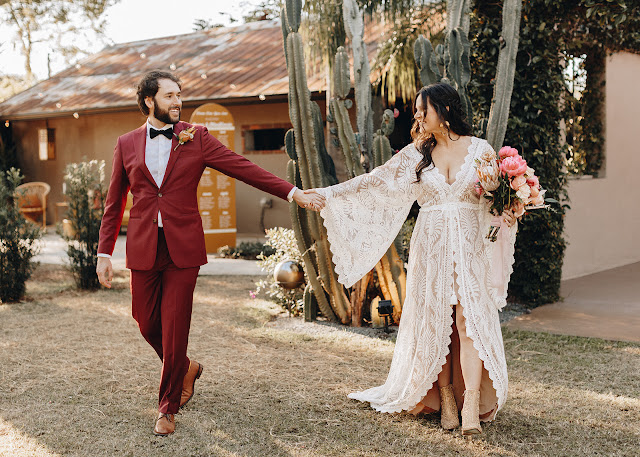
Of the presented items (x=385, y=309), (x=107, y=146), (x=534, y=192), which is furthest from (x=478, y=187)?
(x=107, y=146)

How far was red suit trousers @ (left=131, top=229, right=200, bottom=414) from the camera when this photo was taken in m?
4.08

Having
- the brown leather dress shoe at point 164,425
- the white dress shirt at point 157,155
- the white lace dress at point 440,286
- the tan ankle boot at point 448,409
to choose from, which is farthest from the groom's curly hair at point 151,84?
the tan ankle boot at point 448,409

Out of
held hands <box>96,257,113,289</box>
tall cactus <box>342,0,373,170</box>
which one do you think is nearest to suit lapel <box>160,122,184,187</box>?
held hands <box>96,257,113,289</box>

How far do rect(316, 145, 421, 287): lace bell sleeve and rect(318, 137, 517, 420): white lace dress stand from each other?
0.09 feet

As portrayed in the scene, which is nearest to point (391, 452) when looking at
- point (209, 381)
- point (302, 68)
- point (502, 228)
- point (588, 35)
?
point (502, 228)

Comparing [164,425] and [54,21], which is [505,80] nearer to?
[164,425]

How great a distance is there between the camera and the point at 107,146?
680 inches

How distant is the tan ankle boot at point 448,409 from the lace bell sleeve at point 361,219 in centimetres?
88

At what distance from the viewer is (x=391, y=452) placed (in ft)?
12.1

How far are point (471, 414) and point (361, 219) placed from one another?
1.39 metres

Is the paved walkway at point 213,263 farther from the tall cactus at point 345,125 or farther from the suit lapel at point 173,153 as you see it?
the suit lapel at point 173,153

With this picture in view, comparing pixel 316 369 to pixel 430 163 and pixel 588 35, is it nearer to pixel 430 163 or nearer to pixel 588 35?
pixel 430 163

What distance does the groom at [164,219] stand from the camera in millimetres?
4047

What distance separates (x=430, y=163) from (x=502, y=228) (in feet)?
1.86
